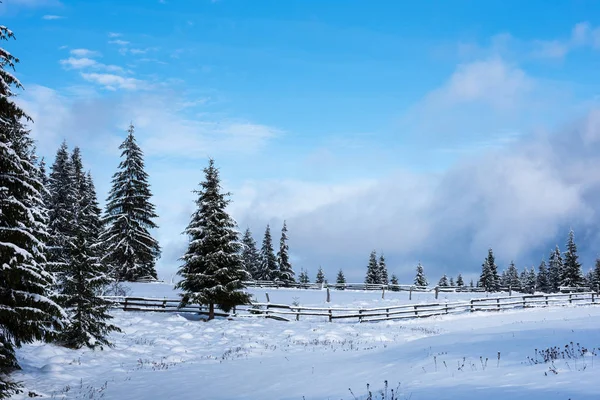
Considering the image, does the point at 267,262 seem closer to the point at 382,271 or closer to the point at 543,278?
the point at 382,271

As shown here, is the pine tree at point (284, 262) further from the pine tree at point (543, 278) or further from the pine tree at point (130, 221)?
the pine tree at point (543, 278)

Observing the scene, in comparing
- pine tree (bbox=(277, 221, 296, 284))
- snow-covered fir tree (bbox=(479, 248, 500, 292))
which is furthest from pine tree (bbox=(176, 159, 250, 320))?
snow-covered fir tree (bbox=(479, 248, 500, 292))

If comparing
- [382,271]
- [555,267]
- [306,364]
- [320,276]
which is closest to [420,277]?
[382,271]

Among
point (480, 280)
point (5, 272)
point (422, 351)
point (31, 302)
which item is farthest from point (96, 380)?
point (480, 280)

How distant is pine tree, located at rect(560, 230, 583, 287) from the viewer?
62.1 metres

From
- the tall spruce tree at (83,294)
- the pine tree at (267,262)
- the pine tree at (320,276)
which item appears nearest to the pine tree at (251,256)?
the pine tree at (267,262)

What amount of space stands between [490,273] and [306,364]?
201 ft

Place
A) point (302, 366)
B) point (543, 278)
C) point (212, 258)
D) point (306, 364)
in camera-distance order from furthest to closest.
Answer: point (543, 278)
point (212, 258)
point (306, 364)
point (302, 366)

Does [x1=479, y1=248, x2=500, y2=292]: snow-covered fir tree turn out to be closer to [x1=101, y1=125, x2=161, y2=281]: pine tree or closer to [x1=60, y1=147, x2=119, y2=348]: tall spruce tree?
[x1=101, y1=125, x2=161, y2=281]: pine tree

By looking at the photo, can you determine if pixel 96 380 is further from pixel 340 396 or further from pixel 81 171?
pixel 81 171

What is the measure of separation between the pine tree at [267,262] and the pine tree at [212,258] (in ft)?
96.7

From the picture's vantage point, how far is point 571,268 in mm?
62688

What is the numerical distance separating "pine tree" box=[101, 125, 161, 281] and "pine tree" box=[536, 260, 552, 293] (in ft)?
212

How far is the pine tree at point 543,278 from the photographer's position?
247ft
